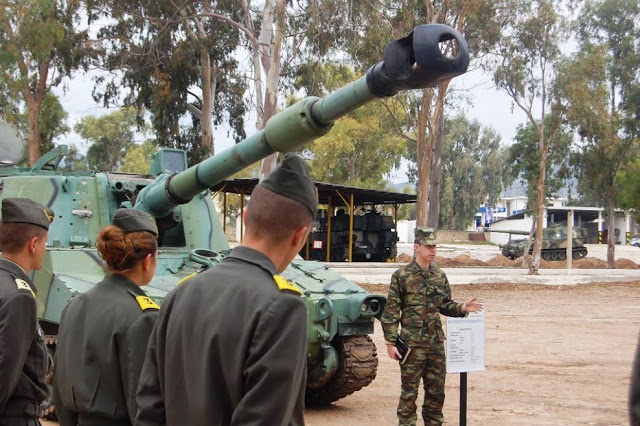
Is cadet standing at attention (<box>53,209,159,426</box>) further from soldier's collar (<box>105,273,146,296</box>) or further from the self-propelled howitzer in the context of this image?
the self-propelled howitzer

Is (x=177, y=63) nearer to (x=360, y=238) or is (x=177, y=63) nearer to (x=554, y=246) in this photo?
(x=360, y=238)

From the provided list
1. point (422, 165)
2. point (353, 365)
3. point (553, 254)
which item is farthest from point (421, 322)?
point (553, 254)

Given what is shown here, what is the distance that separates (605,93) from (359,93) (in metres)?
28.4

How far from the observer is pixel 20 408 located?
3.54 m

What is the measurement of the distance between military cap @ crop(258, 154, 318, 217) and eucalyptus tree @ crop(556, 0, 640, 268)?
28.1 m

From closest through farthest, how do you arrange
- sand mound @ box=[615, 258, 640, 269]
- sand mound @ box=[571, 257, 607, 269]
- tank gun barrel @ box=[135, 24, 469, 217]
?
tank gun barrel @ box=[135, 24, 469, 217]
sand mound @ box=[571, 257, 607, 269]
sand mound @ box=[615, 258, 640, 269]

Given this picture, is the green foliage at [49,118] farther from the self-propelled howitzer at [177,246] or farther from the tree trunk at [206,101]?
the self-propelled howitzer at [177,246]

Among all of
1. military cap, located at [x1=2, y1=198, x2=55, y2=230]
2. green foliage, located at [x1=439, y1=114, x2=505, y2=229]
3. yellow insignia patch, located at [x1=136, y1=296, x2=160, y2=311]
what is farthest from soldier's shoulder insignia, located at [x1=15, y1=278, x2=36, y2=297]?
green foliage, located at [x1=439, y1=114, x2=505, y2=229]

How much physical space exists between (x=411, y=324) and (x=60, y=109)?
26.0 meters

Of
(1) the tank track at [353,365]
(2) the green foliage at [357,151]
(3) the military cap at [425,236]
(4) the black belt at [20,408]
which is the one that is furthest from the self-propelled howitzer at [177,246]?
(2) the green foliage at [357,151]

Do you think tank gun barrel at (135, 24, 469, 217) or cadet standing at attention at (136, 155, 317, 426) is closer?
cadet standing at attention at (136, 155, 317, 426)

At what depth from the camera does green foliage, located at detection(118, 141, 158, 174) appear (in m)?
54.5

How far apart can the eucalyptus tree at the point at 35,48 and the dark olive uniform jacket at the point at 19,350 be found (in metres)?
23.3

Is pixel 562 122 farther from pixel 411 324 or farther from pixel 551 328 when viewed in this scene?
pixel 411 324
